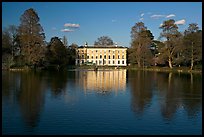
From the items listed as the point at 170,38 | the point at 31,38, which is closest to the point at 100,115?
the point at 31,38

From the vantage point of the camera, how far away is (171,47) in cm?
5828

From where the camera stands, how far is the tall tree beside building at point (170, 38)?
5759 cm

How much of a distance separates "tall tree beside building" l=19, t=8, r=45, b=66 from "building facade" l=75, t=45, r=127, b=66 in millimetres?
49018

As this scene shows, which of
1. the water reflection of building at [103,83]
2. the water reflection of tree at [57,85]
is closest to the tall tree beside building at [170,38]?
the water reflection of building at [103,83]

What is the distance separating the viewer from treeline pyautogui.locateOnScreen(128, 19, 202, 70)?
52062mm

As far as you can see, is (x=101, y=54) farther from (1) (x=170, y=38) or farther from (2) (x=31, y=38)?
(2) (x=31, y=38)

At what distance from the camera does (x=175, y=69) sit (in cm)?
5622

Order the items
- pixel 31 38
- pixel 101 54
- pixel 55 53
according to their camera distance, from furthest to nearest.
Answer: pixel 101 54
pixel 55 53
pixel 31 38

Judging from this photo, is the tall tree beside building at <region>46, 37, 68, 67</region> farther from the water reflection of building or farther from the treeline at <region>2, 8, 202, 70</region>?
the water reflection of building

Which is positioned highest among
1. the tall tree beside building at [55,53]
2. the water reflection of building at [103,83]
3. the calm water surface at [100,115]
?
the tall tree beside building at [55,53]

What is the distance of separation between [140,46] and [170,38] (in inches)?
487

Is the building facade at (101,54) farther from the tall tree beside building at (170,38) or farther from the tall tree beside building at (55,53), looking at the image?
the tall tree beside building at (170,38)

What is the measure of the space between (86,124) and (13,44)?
46.7 metres

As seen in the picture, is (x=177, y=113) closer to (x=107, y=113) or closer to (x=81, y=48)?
(x=107, y=113)
